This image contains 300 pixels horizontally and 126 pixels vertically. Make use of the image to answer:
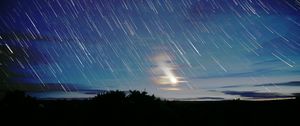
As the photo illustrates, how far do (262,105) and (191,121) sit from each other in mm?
18306

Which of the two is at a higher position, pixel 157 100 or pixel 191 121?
pixel 157 100

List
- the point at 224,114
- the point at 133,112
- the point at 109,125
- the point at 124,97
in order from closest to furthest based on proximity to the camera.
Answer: the point at 109,125, the point at 133,112, the point at 124,97, the point at 224,114

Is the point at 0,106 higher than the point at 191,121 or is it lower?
higher

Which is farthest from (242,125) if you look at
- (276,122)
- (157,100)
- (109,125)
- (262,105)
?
(262,105)

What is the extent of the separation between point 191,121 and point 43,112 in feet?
40.0

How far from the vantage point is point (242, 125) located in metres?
29.5

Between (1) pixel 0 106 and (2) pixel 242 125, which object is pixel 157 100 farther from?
(1) pixel 0 106

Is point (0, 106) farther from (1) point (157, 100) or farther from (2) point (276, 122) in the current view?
(2) point (276, 122)

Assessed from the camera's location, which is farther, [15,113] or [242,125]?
[242,125]

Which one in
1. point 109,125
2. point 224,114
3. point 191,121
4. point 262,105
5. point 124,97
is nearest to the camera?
point 109,125

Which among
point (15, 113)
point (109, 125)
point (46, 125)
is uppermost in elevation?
point (15, 113)

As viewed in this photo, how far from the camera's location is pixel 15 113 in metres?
26.5

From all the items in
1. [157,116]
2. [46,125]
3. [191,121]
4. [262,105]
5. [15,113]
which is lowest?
[262,105]

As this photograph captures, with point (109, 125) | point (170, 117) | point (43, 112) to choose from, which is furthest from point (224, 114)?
point (43, 112)
